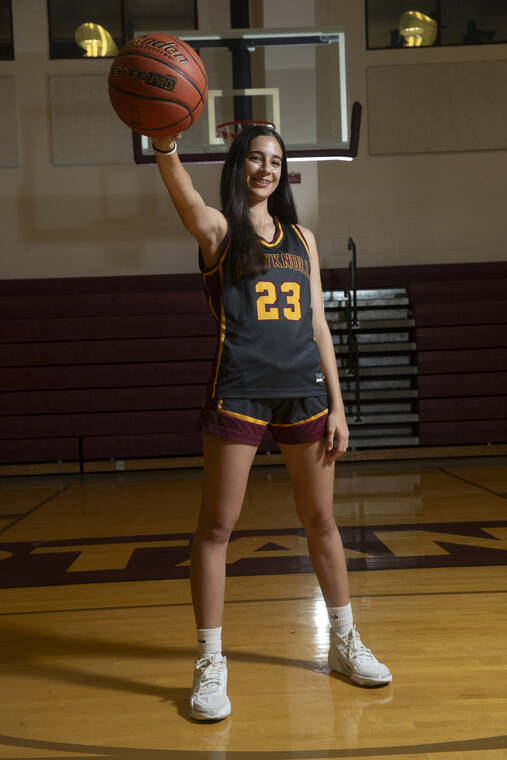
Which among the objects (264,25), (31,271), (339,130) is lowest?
(31,271)

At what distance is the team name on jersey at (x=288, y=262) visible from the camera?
180 cm

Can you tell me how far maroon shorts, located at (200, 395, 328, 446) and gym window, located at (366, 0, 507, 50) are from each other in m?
6.98

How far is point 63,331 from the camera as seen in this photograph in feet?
22.1

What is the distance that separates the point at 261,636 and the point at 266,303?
3.37ft

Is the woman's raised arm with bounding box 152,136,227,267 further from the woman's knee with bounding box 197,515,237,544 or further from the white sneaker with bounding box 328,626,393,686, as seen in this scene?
the white sneaker with bounding box 328,626,393,686

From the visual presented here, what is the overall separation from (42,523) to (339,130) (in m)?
4.16

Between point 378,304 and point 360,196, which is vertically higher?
point 360,196

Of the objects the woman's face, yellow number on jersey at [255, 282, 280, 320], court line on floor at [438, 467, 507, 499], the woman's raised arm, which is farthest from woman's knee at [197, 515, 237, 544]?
court line on floor at [438, 467, 507, 499]

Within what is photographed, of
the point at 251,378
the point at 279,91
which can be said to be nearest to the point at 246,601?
the point at 251,378

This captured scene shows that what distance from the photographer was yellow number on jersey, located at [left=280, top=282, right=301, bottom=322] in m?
1.79

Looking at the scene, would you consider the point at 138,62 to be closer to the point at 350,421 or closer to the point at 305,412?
the point at 305,412

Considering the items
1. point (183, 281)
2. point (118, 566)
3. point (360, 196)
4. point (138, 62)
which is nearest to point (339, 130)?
point (360, 196)

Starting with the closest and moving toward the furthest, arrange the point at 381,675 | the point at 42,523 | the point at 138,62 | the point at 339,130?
the point at 138,62, the point at 381,675, the point at 42,523, the point at 339,130

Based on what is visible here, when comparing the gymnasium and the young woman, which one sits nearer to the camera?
the young woman
